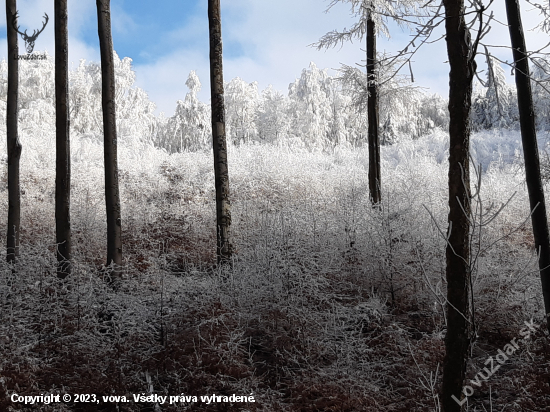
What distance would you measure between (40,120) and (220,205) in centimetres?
1928

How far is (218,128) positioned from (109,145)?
6.96ft

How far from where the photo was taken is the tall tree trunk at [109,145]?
7.41 m

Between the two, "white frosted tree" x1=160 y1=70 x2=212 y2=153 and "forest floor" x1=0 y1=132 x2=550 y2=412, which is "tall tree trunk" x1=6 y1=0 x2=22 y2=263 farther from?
"white frosted tree" x1=160 y1=70 x2=212 y2=153

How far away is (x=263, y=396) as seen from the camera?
455 centimetres

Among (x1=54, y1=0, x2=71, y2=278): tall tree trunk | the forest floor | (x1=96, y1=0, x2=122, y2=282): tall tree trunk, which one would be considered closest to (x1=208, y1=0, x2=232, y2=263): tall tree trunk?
the forest floor

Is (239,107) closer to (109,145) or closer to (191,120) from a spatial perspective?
(191,120)

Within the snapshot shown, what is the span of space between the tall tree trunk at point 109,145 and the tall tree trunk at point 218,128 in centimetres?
189

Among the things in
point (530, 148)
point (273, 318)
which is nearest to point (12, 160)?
point (273, 318)

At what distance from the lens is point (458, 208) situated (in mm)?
3371

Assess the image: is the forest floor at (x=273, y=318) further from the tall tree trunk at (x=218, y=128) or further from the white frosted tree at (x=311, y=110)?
the white frosted tree at (x=311, y=110)

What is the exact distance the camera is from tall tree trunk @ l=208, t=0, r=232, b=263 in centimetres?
778

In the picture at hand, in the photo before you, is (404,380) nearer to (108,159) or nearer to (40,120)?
(108,159)

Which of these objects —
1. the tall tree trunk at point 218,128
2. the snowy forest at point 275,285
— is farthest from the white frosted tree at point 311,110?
the tall tree trunk at point 218,128

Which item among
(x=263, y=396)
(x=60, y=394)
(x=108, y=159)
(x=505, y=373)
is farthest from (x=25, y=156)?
(x=505, y=373)
